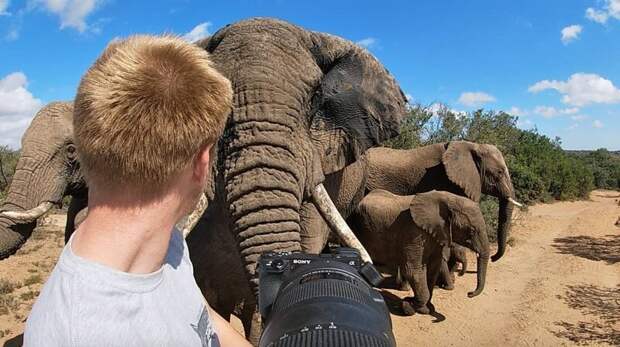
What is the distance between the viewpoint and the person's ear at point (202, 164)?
1058 millimetres

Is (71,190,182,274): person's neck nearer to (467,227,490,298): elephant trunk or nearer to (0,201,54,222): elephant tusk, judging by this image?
(0,201,54,222): elephant tusk

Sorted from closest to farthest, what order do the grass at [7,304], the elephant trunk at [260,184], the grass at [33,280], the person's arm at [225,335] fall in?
the person's arm at [225,335] < the elephant trunk at [260,184] < the grass at [7,304] < the grass at [33,280]

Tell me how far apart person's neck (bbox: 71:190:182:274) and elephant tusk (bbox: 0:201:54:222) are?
3.19m

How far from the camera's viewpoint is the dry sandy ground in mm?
6113

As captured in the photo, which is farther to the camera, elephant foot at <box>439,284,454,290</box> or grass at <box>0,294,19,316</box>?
elephant foot at <box>439,284,454,290</box>

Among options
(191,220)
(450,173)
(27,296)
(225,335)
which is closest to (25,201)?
(191,220)

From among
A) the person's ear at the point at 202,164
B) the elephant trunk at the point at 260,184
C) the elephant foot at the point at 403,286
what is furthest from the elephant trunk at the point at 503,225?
the person's ear at the point at 202,164

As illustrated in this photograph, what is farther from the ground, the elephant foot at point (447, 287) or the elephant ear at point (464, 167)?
the elephant ear at point (464, 167)

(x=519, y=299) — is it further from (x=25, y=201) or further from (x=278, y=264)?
(x=278, y=264)

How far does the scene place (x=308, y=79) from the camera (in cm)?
337

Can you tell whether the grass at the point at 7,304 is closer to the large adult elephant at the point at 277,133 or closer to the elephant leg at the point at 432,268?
the large adult elephant at the point at 277,133

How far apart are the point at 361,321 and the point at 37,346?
552 millimetres

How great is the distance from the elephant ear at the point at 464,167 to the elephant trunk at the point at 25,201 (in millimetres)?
5831

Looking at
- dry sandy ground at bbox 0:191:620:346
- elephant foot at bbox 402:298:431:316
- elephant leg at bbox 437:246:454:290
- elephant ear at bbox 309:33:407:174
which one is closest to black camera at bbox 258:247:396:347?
elephant ear at bbox 309:33:407:174
